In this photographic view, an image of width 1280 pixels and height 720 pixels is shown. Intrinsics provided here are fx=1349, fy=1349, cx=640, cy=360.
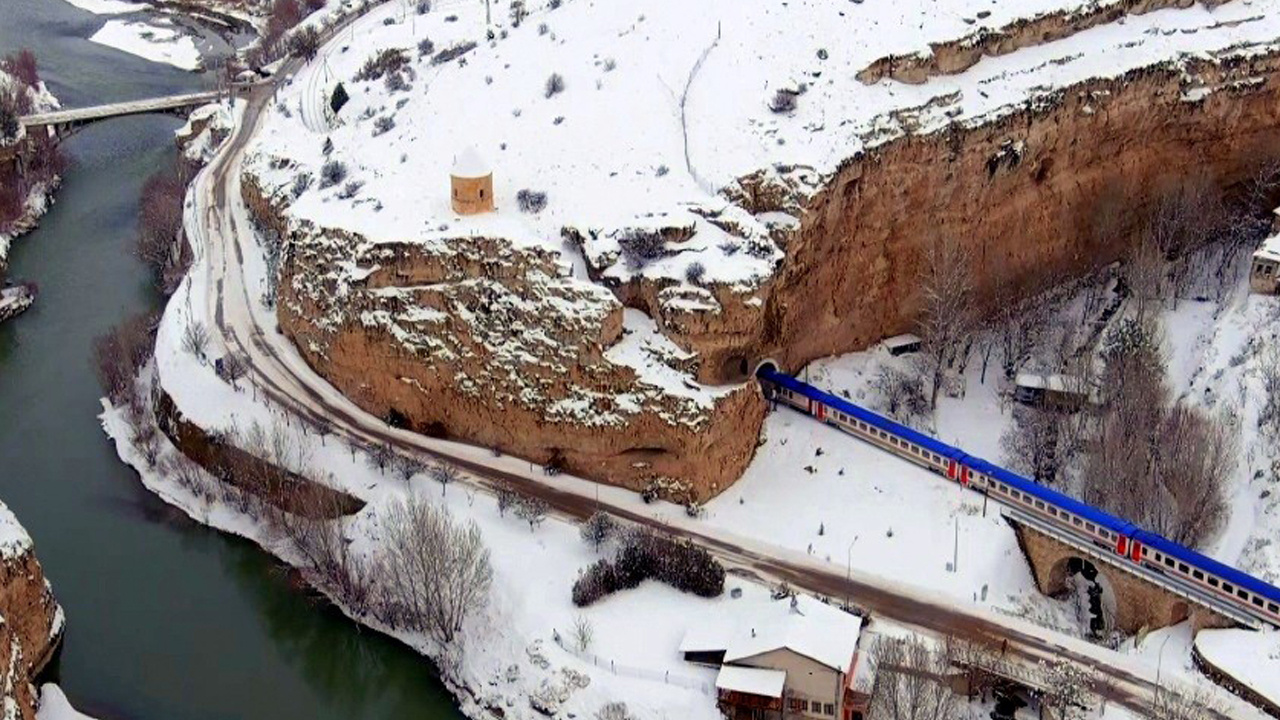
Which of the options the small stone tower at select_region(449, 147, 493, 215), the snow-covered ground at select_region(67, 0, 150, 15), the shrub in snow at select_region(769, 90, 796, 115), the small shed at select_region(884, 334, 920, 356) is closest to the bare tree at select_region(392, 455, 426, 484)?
the small stone tower at select_region(449, 147, 493, 215)

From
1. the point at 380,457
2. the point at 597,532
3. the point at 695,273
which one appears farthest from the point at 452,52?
the point at 597,532

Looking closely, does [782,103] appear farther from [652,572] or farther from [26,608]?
[26,608]

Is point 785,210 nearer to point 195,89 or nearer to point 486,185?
point 486,185

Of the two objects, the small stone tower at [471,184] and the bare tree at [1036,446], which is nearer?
the bare tree at [1036,446]

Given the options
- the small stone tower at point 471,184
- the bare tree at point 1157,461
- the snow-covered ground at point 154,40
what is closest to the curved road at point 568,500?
the bare tree at point 1157,461

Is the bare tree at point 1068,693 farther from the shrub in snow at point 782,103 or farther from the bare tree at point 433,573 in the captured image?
the shrub in snow at point 782,103
